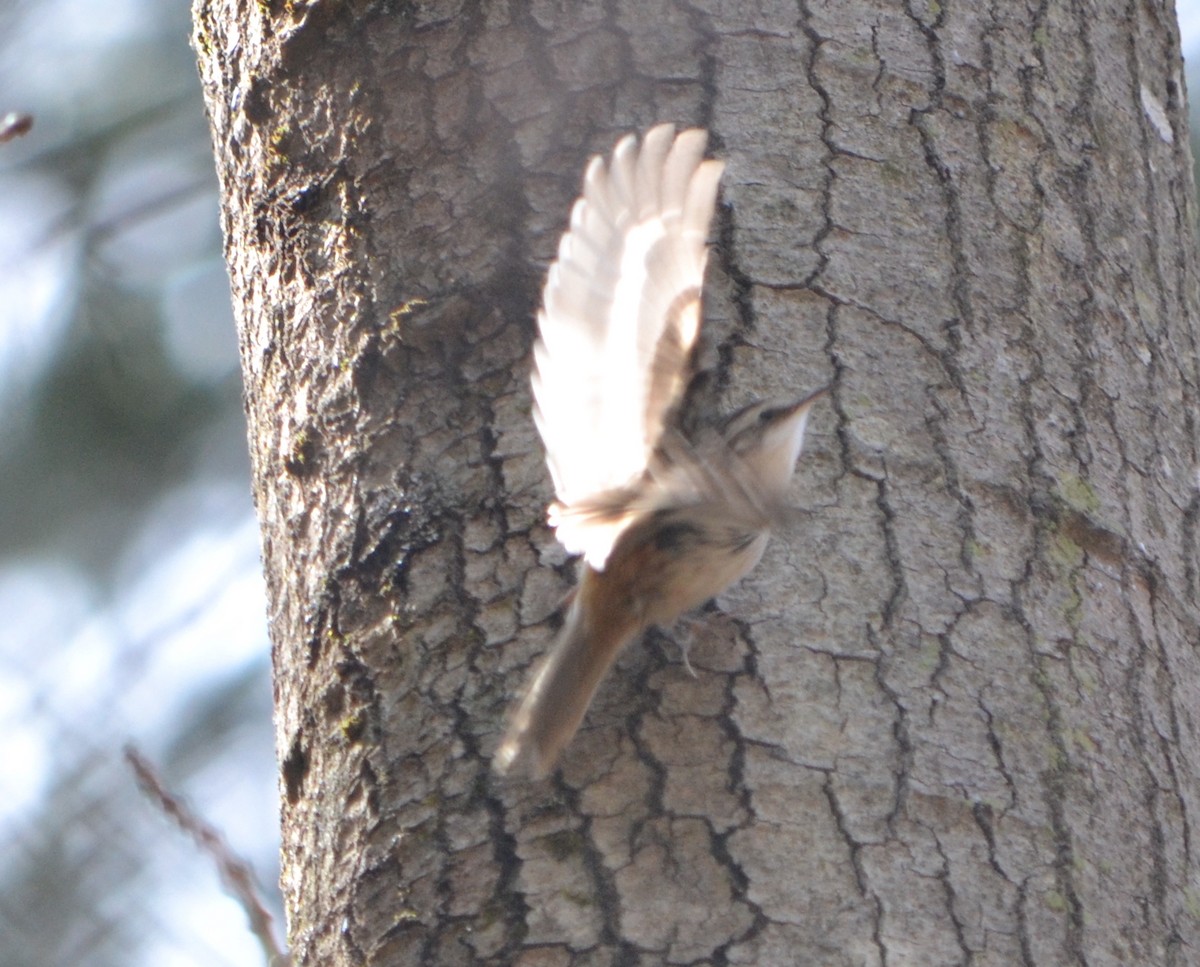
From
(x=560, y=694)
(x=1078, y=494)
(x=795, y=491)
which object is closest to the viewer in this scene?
(x=560, y=694)

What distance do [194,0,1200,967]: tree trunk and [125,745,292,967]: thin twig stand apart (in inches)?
4.2

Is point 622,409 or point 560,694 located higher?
point 622,409

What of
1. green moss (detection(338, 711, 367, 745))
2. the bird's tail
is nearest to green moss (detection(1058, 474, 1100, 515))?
the bird's tail

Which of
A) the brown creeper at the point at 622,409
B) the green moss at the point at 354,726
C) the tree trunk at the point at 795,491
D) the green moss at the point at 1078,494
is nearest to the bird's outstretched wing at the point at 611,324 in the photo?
the brown creeper at the point at 622,409

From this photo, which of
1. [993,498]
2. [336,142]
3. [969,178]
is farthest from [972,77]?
[336,142]

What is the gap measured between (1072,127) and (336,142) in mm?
1206

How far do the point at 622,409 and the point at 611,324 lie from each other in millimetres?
128

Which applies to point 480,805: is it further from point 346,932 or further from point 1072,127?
point 1072,127

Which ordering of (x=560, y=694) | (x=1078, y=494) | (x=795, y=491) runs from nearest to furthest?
(x=560, y=694) → (x=795, y=491) → (x=1078, y=494)

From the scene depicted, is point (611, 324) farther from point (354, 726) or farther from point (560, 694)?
point (354, 726)

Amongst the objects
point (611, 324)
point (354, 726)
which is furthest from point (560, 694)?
point (611, 324)

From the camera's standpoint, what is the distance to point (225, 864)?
2074mm

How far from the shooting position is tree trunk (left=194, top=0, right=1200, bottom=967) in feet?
6.27

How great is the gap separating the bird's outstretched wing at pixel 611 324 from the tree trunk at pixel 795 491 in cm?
11
